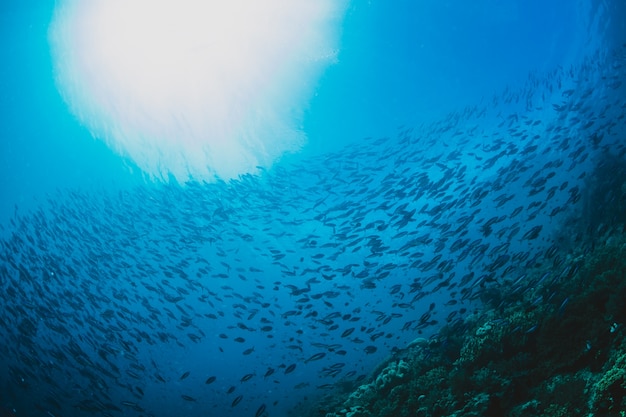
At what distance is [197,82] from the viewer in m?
28.4

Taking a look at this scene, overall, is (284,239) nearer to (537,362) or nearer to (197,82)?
(197,82)

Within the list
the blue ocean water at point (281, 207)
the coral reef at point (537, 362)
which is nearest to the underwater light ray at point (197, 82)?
the blue ocean water at point (281, 207)

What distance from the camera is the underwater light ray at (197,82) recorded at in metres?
19.1

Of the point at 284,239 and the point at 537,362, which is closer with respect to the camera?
the point at 537,362

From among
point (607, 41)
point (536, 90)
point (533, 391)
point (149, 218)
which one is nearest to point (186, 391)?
point (149, 218)

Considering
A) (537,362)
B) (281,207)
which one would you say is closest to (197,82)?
(281,207)

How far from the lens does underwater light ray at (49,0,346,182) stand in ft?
62.6

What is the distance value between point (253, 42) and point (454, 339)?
23.4 metres

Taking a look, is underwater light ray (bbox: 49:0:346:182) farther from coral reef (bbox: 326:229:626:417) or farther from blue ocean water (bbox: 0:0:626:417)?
coral reef (bbox: 326:229:626:417)

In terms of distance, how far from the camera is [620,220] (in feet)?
30.3

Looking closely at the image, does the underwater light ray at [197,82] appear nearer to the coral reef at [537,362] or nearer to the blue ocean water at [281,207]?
the blue ocean water at [281,207]

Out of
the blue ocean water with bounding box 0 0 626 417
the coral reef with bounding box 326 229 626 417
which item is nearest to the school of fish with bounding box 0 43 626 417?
the blue ocean water with bounding box 0 0 626 417

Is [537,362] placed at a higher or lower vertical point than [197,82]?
lower

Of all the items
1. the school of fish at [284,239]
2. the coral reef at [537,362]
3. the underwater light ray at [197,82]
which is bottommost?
the coral reef at [537,362]
